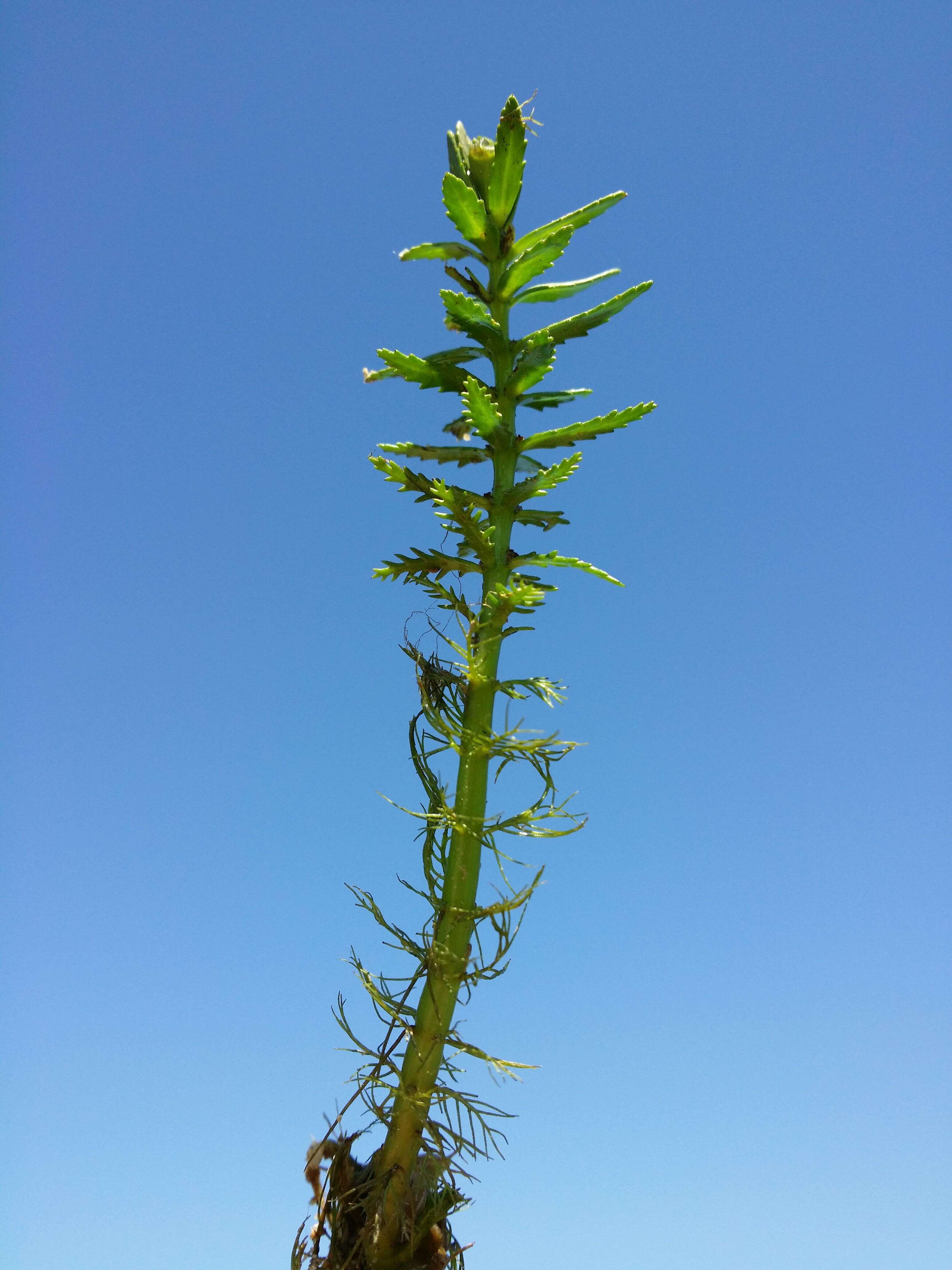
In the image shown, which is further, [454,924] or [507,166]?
[507,166]

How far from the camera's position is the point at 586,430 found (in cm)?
371

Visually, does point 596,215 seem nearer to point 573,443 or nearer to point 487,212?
point 487,212

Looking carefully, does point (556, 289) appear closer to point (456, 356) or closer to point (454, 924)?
point (456, 356)

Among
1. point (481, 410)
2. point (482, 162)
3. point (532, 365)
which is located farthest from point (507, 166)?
point (481, 410)

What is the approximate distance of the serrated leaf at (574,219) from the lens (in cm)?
383

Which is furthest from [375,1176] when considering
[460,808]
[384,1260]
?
[460,808]

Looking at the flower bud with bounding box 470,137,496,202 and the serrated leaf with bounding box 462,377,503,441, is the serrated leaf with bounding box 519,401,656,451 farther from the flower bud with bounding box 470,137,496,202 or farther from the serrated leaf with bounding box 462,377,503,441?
the flower bud with bounding box 470,137,496,202

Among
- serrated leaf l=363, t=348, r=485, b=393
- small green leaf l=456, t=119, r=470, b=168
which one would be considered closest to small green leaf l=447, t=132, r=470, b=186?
small green leaf l=456, t=119, r=470, b=168

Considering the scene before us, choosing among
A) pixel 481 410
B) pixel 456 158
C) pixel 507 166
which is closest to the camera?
pixel 481 410

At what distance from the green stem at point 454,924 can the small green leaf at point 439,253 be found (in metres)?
0.78

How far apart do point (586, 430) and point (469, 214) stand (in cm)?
103

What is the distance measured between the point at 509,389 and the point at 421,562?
0.84m

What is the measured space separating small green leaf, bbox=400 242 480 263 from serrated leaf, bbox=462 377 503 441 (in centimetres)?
68

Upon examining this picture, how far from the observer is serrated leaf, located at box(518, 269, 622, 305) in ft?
12.9
